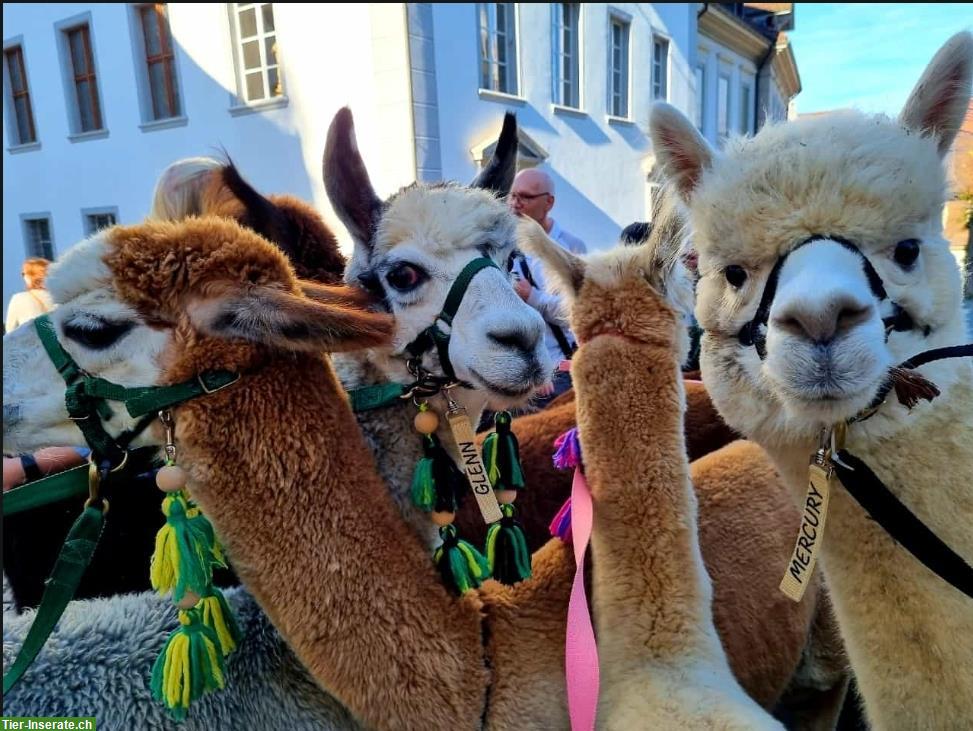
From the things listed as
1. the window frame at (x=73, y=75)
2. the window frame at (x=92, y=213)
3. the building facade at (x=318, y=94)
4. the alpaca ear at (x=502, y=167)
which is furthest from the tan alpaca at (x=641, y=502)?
the window frame at (x=73, y=75)

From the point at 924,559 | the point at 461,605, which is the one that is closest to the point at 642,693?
the point at 461,605

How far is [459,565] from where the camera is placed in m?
1.52

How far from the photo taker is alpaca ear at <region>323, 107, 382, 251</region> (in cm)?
189

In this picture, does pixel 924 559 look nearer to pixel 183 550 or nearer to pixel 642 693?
pixel 642 693

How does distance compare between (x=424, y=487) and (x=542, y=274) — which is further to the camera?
(x=542, y=274)

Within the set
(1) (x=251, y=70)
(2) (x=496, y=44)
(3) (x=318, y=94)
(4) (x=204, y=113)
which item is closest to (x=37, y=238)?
(4) (x=204, y=113)

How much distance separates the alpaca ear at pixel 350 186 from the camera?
1887 mm

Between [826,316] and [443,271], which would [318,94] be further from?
[826,316]

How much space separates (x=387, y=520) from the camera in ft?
4.93

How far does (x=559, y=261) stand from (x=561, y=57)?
1191 cm

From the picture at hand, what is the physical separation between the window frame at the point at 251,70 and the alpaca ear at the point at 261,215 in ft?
29.3

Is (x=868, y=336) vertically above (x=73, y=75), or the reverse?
(x=73, y=75)

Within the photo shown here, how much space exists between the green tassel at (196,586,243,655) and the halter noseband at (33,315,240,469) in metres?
0.36

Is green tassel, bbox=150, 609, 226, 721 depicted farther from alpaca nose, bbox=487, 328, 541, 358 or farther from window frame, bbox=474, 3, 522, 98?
window frame, bbox=474, 3, 522, 98
